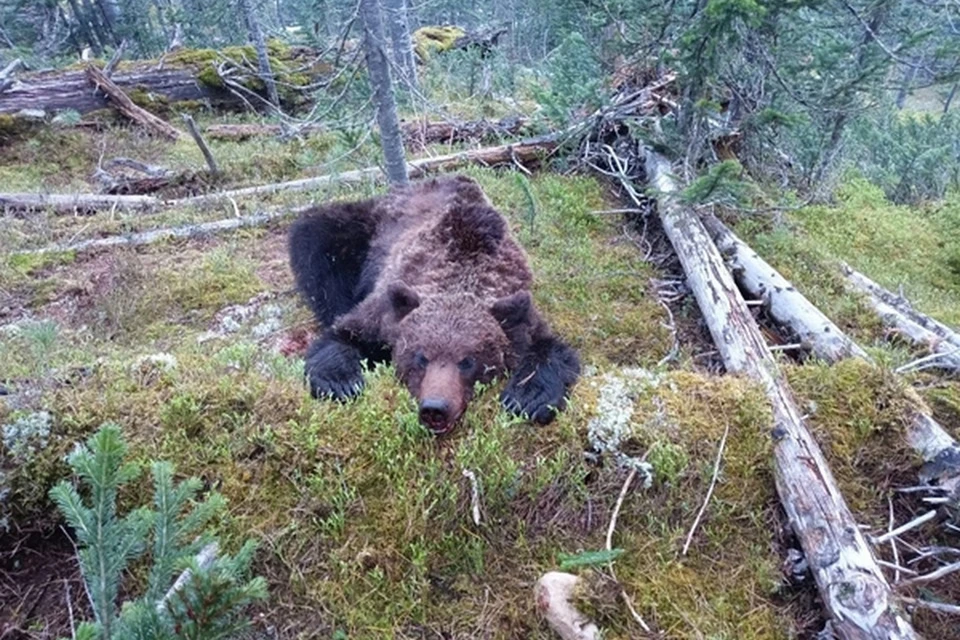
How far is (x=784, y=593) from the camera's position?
2654 millimetres

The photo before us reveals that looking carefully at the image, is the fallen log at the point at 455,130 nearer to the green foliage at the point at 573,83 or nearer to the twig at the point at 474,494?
the green foliage at the point at 573,83

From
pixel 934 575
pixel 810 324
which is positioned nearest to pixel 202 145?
pixel 810 324

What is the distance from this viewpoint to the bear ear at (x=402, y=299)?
3.75 meters

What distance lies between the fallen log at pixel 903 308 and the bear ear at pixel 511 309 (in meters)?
2.99

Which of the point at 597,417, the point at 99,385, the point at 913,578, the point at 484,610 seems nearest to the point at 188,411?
the point at 99,385

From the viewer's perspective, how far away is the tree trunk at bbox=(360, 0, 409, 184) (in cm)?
598

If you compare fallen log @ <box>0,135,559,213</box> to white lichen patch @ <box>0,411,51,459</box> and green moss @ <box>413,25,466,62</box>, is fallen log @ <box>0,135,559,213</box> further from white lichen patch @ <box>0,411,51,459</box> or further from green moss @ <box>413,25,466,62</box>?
green moss @ <box>413,25,466,62</box>

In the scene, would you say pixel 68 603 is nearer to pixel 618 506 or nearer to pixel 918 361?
pixel 618 506

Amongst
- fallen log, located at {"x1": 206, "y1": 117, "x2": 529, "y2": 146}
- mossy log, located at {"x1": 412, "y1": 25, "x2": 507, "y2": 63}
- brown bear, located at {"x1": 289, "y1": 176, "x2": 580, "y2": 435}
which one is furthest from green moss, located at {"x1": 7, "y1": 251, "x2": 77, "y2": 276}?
mossy log, located at {"x1": 412, "y1": 25, "x2": 507, "y2": 63}

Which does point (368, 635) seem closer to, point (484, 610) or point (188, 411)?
point (484, 610)

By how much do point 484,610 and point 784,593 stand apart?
4.04ft

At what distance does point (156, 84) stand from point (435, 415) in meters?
13.4

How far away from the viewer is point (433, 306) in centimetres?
380

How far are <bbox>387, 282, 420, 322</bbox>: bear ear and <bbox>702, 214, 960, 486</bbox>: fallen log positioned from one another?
2618mm
